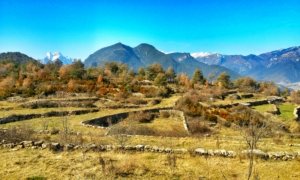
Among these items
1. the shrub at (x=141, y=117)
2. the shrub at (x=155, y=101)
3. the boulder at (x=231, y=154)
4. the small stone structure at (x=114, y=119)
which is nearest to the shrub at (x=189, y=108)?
the small stone structure at (x=114, y=119)

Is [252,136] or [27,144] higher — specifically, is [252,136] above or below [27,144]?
above

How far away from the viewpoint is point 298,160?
18000 millimetres

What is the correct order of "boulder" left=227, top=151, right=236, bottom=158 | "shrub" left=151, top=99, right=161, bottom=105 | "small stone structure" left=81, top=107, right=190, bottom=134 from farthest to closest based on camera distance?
1. "shrub" left=151, top=99, right=161, bottom=105
2. "small stone structure" left=81, top=107, right=190, bottom=134
3. "boulder" left=227, top=151, right=236, bottom=158

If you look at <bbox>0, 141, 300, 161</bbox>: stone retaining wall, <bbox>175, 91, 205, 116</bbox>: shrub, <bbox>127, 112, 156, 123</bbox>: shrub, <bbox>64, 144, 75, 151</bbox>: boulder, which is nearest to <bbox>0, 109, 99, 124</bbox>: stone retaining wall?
<bbox>127, 112, 156, 123</bbox>: shrub

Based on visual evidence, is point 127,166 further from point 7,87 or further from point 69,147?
point 7,87

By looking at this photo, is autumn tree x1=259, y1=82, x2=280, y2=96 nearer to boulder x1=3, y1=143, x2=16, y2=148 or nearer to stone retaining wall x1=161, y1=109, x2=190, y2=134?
stone retaining wall x1=161, y1=109, x2=190, y2=134

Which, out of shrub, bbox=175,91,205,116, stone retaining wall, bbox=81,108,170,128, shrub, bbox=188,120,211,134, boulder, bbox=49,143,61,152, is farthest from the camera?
shrub, bbox=175,91,205,116

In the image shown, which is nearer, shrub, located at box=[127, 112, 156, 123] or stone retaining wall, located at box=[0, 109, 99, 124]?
stone retaining wall, located at box=[0, 109, 99, 124]

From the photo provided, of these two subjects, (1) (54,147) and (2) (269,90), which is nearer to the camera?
(1) (54,147)

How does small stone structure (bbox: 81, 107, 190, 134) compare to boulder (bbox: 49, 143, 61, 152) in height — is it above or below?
below

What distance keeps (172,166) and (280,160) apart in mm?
6315

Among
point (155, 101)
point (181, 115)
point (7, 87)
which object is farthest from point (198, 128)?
point (7, 87)

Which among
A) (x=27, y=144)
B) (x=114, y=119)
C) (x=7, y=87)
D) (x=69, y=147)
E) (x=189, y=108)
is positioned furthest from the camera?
(x=7, y=87)

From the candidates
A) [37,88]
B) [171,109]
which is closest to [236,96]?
[171,109]
